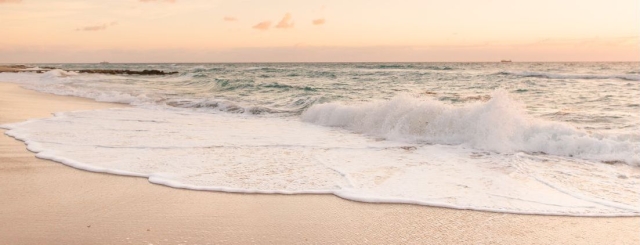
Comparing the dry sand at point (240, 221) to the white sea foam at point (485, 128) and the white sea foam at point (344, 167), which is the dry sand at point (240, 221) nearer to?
the white sea foam at point (344, 167)

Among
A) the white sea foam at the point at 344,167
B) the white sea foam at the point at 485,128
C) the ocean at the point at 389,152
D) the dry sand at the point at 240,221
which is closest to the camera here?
the dry sand at the point at 240,221

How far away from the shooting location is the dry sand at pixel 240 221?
13.3ft

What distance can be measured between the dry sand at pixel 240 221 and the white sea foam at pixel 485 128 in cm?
374

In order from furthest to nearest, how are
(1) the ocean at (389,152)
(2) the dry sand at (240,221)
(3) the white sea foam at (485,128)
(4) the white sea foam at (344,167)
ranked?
Result: (3) the white sea foam at (485,128), (1) the ocean at (389,152), (4) the white sea foam at (344,167), (2) the dry sand at (240,221)

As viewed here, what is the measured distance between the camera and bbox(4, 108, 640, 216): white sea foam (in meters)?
5.48

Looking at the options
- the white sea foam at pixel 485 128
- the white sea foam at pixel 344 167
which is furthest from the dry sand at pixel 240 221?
the white sea foam at pixel 485 128

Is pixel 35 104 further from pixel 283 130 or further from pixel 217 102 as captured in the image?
pixel 283 130

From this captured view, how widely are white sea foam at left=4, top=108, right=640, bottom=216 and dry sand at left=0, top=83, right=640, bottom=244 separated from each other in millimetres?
314

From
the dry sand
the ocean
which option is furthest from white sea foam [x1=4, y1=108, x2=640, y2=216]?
the dry sand

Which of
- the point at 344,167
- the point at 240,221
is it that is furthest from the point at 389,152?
the point at 240,221

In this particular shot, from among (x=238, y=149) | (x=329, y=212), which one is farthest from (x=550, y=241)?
(x=238, y=149)

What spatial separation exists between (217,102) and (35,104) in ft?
18.8

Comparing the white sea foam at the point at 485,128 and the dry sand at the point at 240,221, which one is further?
the white sea foam at the point at 485,128

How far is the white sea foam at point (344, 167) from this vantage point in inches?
216
